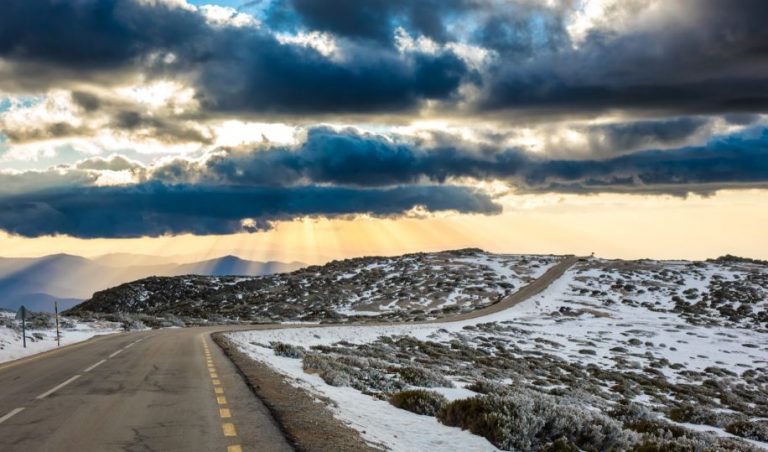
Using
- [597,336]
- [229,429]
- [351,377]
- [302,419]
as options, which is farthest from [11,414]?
[597,336]

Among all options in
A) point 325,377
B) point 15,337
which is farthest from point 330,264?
point 325,377

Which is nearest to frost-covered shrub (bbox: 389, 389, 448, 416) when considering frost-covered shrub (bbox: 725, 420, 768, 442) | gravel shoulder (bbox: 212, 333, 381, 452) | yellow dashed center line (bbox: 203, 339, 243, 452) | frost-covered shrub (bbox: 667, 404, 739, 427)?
gravel shoulder (bbox: 212, 333, 381, 452)

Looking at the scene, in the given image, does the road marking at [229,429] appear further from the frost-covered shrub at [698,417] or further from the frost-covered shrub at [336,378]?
the frost-covered shrub at [698,417]

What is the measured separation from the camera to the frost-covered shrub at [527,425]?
10.3m

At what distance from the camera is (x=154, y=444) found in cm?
870

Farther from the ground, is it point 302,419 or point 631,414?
point 302,419

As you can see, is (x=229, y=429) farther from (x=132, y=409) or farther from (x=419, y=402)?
(x=419, y=402)

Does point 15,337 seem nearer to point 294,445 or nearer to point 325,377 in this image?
point 325,377

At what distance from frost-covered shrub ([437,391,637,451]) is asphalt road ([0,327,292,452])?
3.42 m

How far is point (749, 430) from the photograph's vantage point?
798 inches

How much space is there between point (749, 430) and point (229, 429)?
58.7 ft

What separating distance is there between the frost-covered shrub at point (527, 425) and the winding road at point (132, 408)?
11.2 feet

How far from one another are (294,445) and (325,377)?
9188 mm

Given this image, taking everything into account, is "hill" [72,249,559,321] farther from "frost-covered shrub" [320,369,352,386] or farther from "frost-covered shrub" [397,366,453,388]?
"frost-covered shrub" [320,369,352,386]
